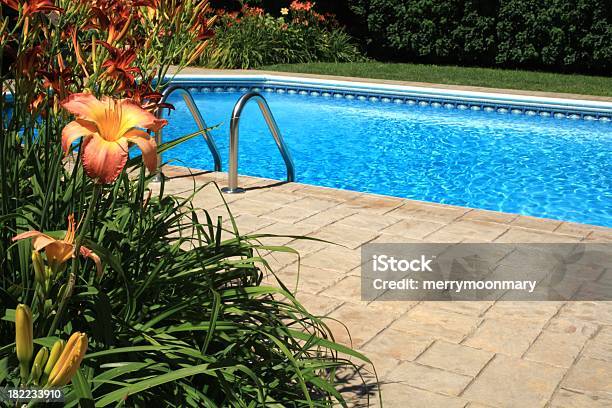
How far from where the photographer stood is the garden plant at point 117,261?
217 cm

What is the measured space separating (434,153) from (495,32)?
24.7 ft

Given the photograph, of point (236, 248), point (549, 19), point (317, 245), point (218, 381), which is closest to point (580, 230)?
point (317, 245)

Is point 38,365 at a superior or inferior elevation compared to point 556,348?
superior

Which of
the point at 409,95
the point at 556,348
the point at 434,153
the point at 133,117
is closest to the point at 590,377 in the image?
the point at 556,348

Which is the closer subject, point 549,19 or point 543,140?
point 543,140

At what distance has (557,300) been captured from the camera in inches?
184

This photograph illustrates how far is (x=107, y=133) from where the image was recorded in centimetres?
171

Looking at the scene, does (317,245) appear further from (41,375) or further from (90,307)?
(41,375)

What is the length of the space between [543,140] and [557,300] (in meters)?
6.59

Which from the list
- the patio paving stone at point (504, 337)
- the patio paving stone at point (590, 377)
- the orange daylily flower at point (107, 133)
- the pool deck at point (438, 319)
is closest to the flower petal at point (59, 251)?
the orange daylily flower at point (107, 133)

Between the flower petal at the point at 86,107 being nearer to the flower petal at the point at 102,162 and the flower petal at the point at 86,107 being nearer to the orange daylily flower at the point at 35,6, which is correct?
the flower petal at the point at 102,162

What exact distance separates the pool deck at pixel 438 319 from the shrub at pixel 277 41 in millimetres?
9641

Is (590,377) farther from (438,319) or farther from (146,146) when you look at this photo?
(146,146)

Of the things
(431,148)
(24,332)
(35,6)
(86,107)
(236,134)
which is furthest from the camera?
(431,148)
